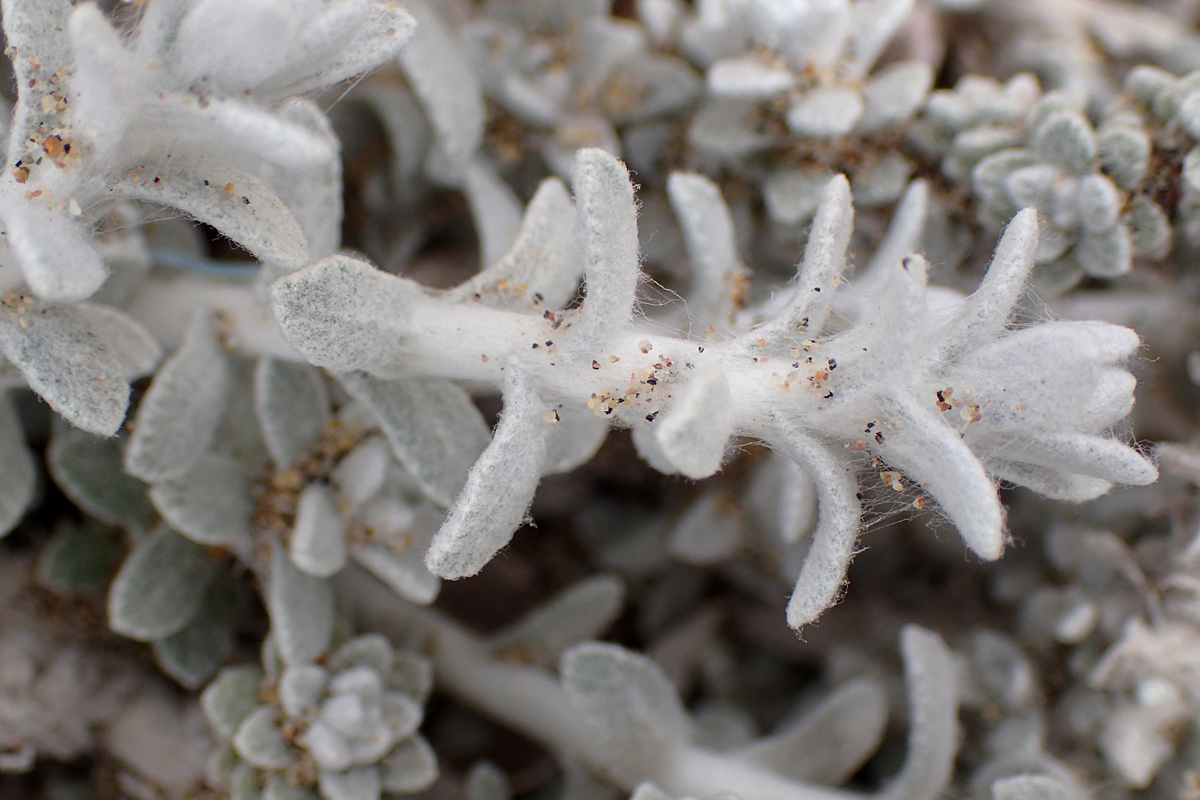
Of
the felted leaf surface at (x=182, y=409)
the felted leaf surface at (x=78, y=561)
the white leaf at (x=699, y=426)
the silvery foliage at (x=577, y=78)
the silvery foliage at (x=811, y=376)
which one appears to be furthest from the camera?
the silvery foliage at (x=577, y=78)

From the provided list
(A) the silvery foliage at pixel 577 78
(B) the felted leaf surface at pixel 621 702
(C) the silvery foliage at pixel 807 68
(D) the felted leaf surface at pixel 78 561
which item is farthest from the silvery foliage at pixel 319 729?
(C) the silvery foliage at pixel 807 68

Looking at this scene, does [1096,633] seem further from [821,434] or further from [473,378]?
[473,378]

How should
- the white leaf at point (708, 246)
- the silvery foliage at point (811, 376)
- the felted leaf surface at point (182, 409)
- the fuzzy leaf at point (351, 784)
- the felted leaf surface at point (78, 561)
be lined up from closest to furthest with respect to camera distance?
1. the silvery foliage at point (811, 376)
2. the felted leaf surface at point (182, 409)
3. the fuzzy leaf at point (351, 784)
4. the white leaf at point (708, 246)
5. the felted leaf surface at point (78, 561)

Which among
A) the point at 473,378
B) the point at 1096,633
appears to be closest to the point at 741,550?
the point at 1096,633

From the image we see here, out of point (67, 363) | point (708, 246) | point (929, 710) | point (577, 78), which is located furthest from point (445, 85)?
point (929, 710)

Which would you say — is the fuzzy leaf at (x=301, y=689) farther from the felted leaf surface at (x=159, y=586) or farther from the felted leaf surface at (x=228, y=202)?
the felted leaf surface at (x=228, y=202)

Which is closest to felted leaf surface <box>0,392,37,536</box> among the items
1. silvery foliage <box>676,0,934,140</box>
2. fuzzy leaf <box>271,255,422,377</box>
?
fuzzy leaf <box>271,255,422,377</box>

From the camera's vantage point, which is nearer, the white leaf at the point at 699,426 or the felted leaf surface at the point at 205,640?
the white leaf at the point at 699,426
